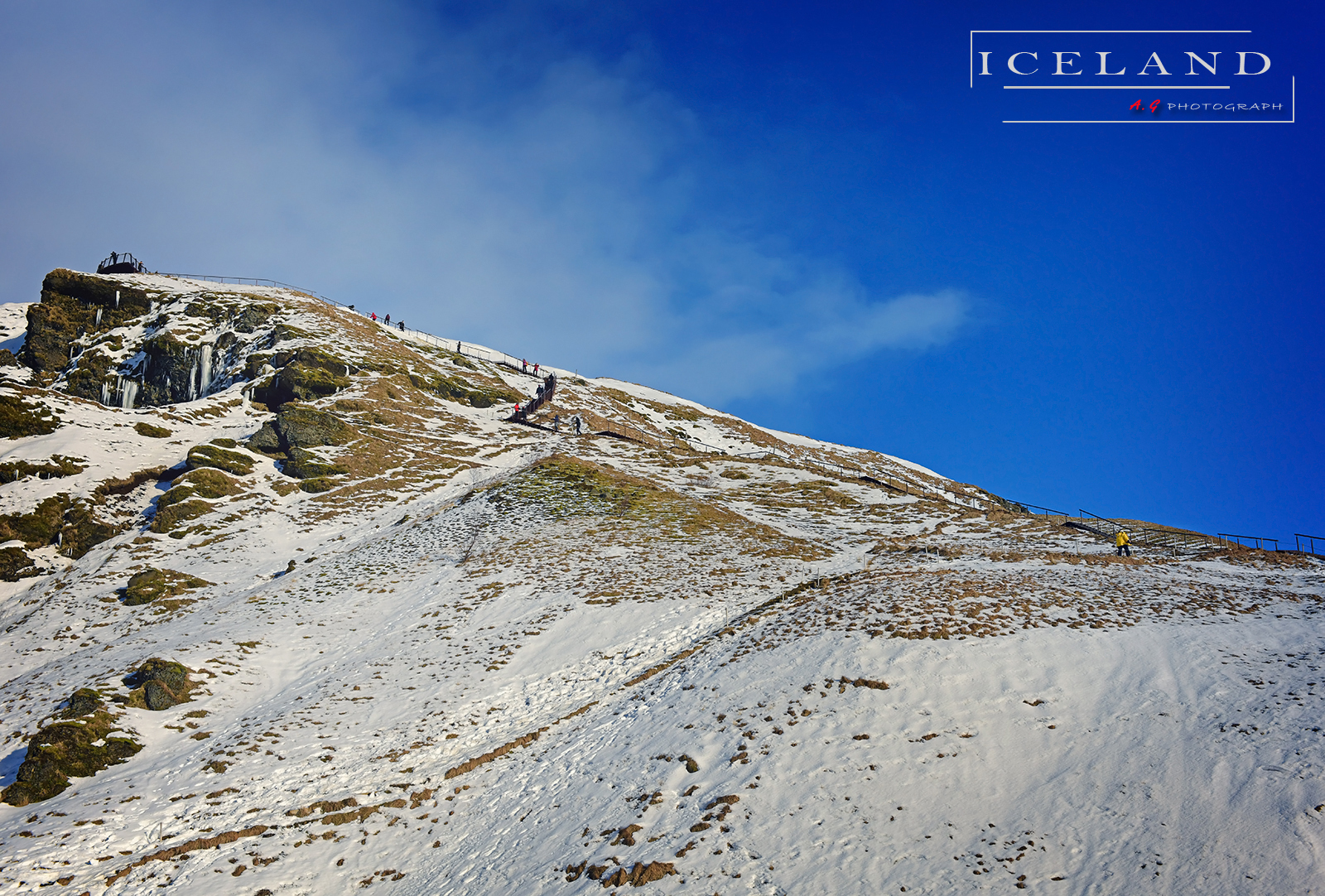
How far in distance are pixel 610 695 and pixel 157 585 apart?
83.2ft

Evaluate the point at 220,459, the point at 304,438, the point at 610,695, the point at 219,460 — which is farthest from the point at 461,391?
the point at 610,695

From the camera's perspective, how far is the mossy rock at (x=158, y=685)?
19.4 meters

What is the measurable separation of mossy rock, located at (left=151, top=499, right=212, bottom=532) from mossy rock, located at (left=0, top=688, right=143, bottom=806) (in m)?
21.1

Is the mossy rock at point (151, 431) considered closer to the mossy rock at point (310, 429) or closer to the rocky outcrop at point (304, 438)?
the rocky outcrop at point (304, 438)

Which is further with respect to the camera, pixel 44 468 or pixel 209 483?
pixel 209 483

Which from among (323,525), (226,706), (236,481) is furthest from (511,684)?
(236,481)

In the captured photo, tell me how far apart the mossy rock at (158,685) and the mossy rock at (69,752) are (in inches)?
36.4

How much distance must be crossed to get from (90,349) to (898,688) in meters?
80.0

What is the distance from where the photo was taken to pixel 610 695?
63.9 feet

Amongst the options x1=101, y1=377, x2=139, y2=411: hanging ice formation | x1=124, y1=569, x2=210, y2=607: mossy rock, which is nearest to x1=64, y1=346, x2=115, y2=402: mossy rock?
x1=101, y1=377, x2=139, y2=411: hanging ice formation

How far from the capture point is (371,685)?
2097 cm

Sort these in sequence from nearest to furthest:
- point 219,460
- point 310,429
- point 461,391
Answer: point 219,460 → point 310,429 → point 461,391

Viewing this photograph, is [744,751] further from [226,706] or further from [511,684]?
[226,706]

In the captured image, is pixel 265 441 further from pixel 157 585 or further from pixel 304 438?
pixel 157 585
